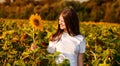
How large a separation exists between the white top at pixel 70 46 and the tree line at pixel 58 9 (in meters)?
28.5

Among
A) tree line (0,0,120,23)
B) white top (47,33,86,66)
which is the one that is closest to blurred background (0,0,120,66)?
white top (47,33,86,66)

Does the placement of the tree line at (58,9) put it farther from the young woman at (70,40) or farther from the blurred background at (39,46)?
the young woman at (70,40)

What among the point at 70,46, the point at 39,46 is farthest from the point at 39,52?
the point at 39,46

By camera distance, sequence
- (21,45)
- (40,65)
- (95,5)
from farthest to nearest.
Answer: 1. (95,5)
2. (21,45)
3. (40,65)

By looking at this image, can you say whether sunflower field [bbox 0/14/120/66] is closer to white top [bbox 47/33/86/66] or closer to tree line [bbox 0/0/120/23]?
white top [bbox 47/33/86/66]

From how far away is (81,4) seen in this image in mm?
36938

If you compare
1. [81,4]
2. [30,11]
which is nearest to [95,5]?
[81,4]

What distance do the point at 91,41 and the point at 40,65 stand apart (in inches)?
81.3

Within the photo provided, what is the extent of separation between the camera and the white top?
4.38 m

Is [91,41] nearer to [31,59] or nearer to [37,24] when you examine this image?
[37,24]

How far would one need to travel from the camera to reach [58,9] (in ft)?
121

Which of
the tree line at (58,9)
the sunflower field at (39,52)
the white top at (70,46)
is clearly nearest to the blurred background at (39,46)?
the sunflower field at (39,52)

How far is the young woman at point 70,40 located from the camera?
4367mm

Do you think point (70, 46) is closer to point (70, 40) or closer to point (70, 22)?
point (70, 40)
